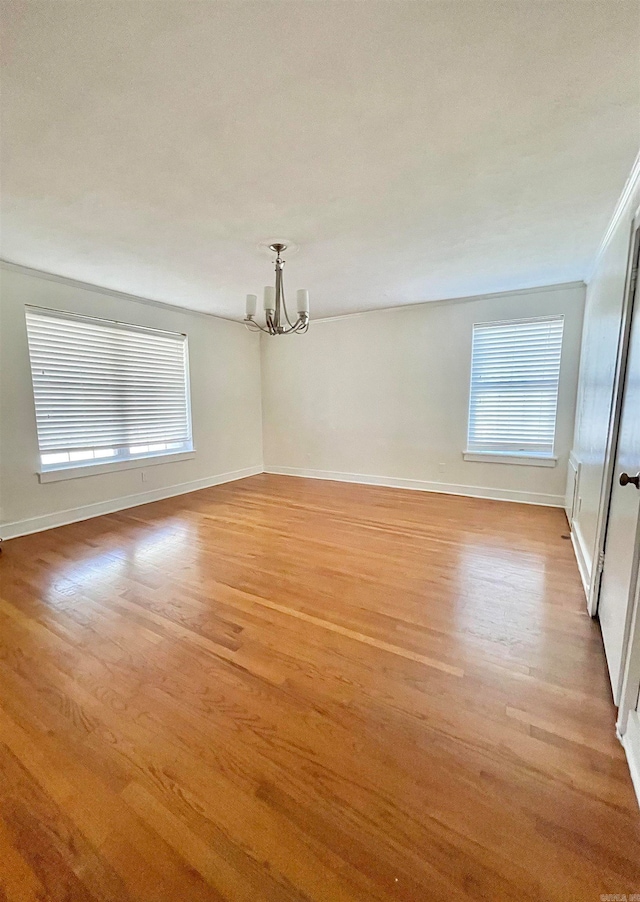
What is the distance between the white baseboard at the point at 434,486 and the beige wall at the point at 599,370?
115 centimetres

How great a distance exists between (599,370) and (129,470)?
188 inches

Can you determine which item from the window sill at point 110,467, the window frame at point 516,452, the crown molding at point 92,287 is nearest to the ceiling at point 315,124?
the crown molding at point 92,287

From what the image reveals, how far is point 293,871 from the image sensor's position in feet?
3.16

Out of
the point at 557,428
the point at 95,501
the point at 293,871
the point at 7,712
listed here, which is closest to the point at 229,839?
the point at 293,871

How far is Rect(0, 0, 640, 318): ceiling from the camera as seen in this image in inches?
44.2

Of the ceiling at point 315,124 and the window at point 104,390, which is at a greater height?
the ceiling at point 315,124

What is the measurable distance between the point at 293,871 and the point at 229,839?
210 mm

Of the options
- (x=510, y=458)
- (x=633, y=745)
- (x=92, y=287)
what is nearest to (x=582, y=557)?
(x=633, y=745)

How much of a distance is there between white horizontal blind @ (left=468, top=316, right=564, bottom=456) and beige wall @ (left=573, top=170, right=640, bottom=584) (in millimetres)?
717

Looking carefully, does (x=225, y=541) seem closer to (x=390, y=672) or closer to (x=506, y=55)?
(x=390, y=672)

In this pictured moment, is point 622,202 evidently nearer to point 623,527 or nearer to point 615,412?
point 615,412

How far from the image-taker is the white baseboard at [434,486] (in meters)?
4.23

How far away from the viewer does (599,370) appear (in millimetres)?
2514

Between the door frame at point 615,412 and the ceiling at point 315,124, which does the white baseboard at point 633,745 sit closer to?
the door frame at point 615,412
